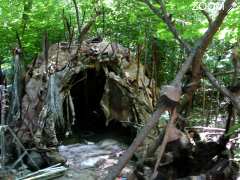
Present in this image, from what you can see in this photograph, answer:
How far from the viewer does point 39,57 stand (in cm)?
732

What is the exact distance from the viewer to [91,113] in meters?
9.80

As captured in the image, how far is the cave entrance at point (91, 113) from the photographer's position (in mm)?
8609

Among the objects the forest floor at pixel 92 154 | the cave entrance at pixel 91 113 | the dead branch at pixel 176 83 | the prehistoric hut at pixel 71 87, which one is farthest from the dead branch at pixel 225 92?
the cave entrance at pixel 91 113

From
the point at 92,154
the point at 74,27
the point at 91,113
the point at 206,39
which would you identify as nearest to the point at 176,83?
the point at 206,39

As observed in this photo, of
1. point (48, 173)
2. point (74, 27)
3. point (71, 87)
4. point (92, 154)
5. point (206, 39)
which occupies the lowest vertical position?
point (92, 154)

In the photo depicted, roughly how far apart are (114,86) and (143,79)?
621mm

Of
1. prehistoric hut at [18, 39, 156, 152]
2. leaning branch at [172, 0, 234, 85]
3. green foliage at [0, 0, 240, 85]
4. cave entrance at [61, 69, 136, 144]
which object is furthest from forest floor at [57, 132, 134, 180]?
leaning branch at [172, 0, 234, 85]

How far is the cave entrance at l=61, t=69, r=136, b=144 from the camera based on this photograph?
8609mm

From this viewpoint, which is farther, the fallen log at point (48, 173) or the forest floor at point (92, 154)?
the forest floor at point (92, 154)

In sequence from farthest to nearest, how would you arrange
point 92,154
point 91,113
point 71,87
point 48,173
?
point 91,113 → point 71,87 → point 92,154 → point 48,173

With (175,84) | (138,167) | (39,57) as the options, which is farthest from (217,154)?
(39,57)

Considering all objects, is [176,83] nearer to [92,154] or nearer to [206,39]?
[206,39]

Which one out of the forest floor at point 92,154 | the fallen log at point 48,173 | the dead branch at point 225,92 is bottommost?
the forest floor at point 92,154

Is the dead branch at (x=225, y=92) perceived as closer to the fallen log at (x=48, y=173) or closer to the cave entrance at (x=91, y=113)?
the fallen log at (x=48, y=173)
